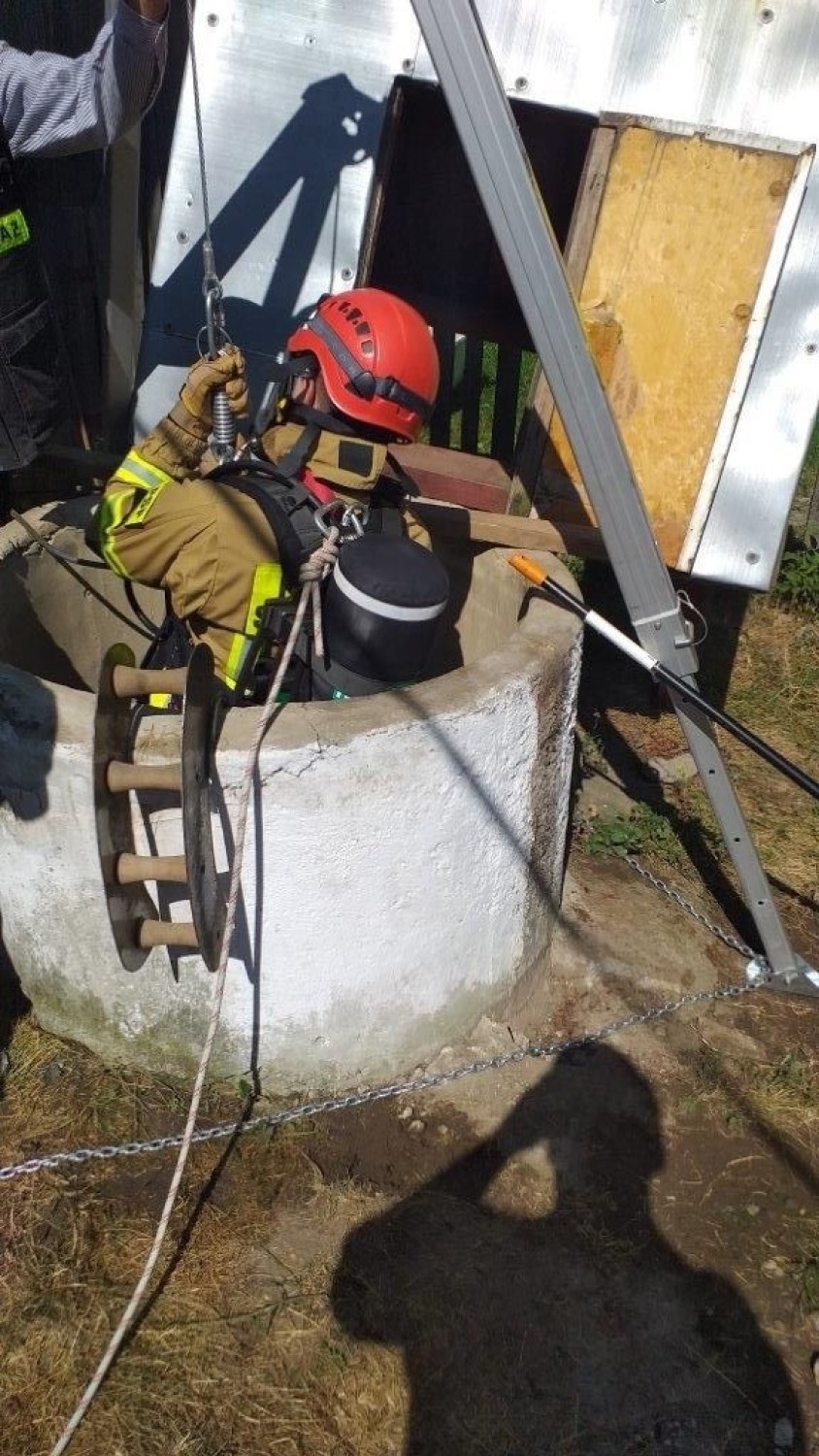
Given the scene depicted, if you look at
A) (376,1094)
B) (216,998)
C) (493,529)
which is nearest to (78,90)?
(493,529)

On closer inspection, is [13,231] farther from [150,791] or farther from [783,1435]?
[783,1435]

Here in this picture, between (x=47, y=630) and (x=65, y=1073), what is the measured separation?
1470 mm

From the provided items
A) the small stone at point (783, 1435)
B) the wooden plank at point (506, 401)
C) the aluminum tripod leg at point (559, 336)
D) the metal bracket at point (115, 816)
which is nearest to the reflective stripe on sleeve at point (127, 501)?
the metal bracket at point (115, 816)

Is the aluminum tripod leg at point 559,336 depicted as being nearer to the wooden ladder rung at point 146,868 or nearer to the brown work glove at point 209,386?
the brown work glove at point 209,386

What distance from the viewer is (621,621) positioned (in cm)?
661

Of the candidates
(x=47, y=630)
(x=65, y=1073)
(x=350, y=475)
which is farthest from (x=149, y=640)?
(x=65, y=1073)

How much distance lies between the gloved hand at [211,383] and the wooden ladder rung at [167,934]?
61.0 inches

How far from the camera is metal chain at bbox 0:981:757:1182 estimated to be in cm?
307

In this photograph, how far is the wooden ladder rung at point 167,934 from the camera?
283 centimetres

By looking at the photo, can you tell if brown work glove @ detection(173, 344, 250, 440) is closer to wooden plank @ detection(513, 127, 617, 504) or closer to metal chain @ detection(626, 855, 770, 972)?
wooden plank @ detection(513, 127, 617, 504)

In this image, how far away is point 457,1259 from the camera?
300 centimetres

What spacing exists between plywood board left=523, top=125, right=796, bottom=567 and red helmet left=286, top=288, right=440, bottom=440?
0.97 metres

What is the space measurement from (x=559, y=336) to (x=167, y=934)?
1.84 metres

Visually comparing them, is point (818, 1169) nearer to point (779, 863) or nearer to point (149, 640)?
point (779, 863)
